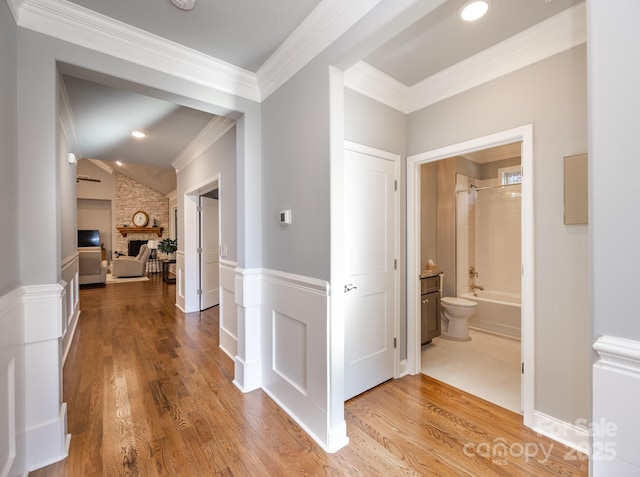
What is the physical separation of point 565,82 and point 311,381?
8.17ft

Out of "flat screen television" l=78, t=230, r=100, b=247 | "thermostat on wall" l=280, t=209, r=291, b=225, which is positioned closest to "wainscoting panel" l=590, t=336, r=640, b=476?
"thermostat on wall" l=280, t=209, r=291, b=225

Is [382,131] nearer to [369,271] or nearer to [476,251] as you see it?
[369,271]

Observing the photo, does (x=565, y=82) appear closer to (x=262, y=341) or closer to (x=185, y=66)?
(x=185, y=66)

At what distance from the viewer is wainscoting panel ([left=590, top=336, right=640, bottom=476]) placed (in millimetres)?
771

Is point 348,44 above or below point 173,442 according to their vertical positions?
above

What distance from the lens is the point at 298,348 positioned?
6.60 ft

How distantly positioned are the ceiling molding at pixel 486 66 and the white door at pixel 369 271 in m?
0.59

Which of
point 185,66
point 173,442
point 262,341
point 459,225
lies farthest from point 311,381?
point 459,225

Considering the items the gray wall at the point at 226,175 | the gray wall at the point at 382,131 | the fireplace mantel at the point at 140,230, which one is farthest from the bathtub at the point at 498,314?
the fireplace mantel at the point at 140,230

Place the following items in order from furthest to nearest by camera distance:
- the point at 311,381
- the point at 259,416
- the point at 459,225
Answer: the point at 459,225 < the point at 259,416 < the point at 311,381

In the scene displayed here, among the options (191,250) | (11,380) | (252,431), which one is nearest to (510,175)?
(252,431)

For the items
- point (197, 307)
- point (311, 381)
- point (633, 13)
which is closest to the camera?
point (633, 13)

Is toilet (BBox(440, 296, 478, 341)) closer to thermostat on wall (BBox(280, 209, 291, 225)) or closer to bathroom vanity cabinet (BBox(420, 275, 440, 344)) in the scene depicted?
bathroom vanity cabinet (BBox(420, 275, 440, 344))

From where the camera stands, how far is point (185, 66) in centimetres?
205
